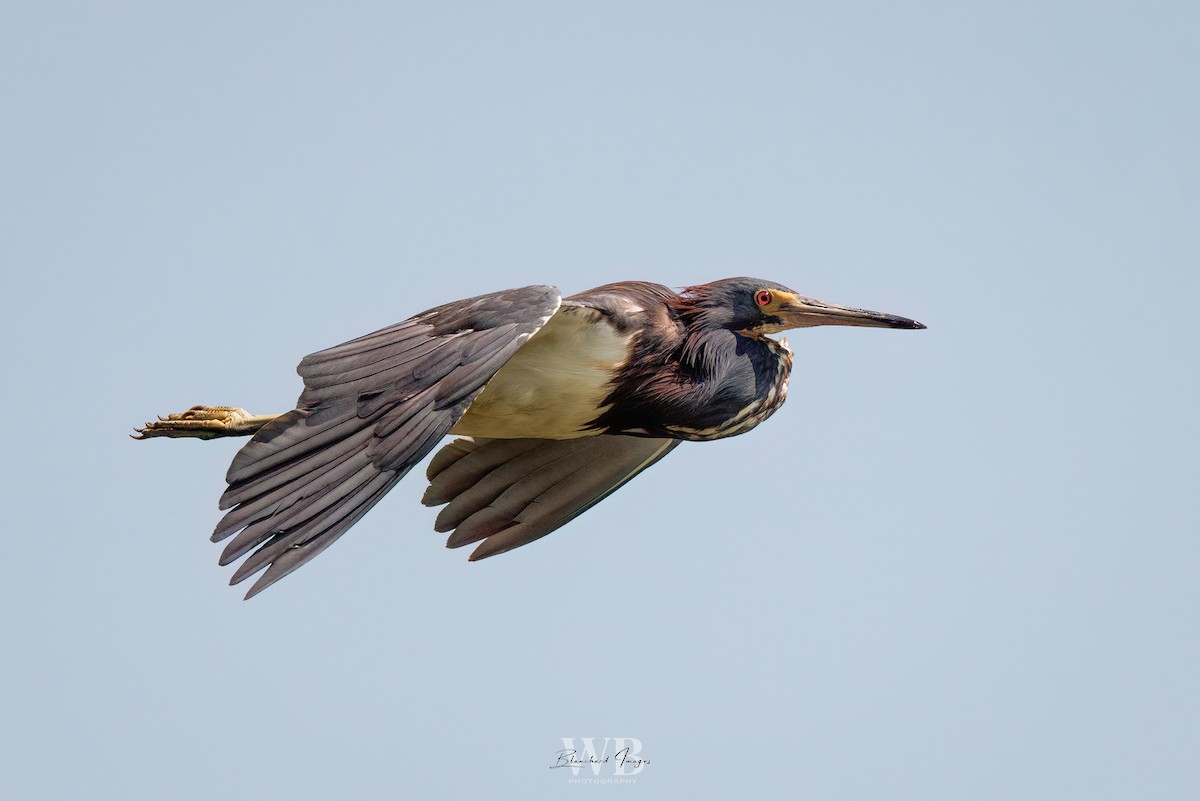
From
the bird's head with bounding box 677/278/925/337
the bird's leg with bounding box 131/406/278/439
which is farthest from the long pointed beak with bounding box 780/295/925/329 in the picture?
the bird's leg with bounding box 131/406/278/439

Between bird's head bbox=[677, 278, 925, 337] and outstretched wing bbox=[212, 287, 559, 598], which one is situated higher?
bird's head bbox=[677, 278, 925, 337]

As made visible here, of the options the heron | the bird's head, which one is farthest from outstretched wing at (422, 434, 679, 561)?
the bird's head

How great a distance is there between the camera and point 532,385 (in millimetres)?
8977

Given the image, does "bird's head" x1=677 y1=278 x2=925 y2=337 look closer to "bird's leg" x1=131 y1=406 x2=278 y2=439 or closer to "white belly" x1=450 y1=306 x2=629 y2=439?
"white belly" x1=450 y1=306 x2=629 y2=439

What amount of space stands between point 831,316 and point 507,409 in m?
1.71

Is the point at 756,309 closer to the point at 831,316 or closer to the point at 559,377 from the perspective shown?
the point at 831,316

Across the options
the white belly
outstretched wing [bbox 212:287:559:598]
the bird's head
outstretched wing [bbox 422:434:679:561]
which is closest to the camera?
outstretched wing [bbox 212:287:559:598]

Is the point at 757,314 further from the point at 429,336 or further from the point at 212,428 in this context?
the point at 212,428

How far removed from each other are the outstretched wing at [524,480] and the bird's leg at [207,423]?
1.08 meters

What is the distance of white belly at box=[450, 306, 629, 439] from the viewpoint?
8.75 metres

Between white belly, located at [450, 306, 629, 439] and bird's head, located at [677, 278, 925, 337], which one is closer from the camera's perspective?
white belly, located at [450, 306, 629, 439]

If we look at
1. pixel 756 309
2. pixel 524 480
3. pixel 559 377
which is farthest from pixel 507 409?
pixel 756 309

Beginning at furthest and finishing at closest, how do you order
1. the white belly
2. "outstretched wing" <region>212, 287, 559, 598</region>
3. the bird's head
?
the bird's head < the white belly < "outstretched wing" <region>212, 287, 559, 598</region>

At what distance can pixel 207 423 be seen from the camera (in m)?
9.51
